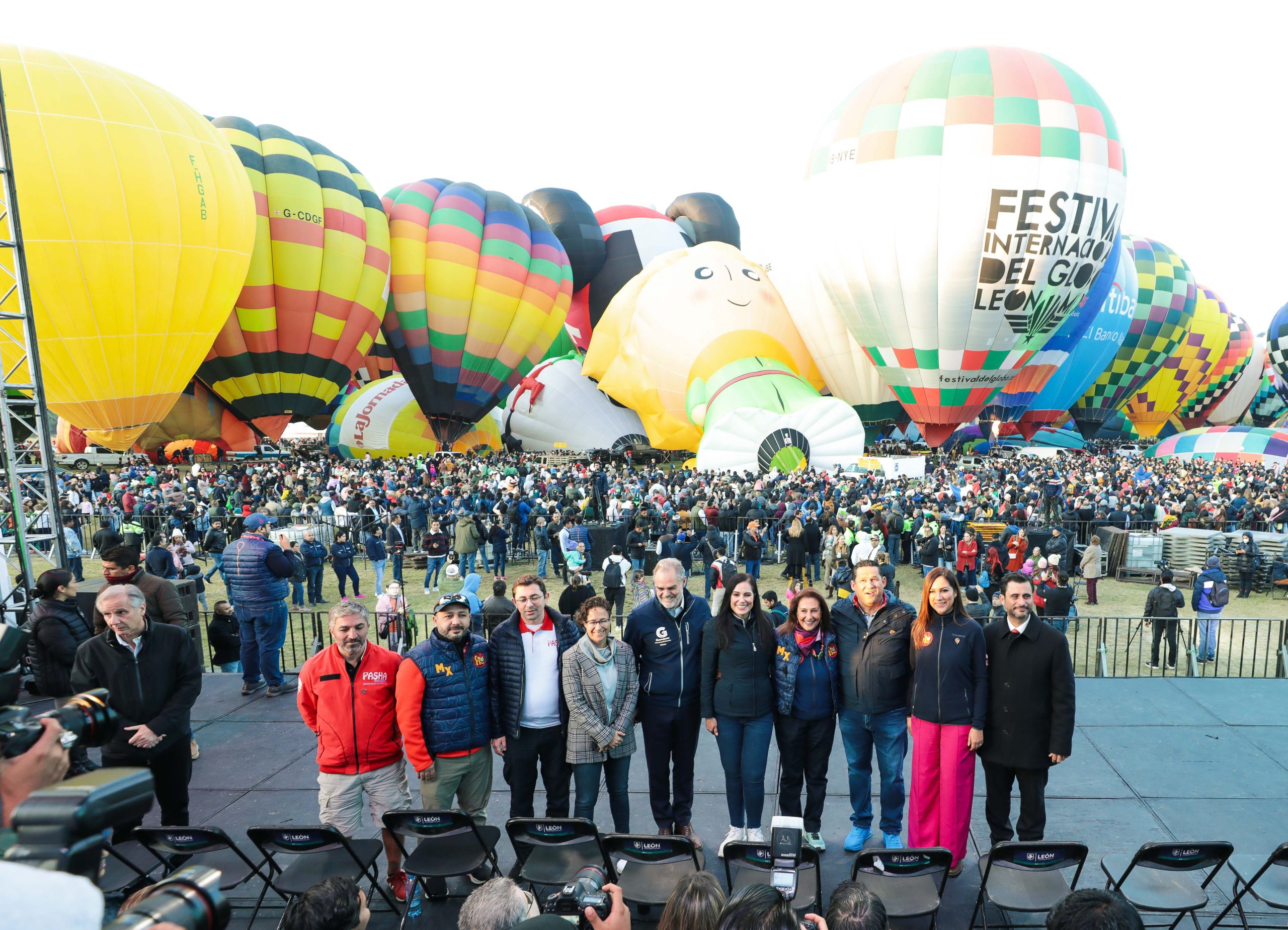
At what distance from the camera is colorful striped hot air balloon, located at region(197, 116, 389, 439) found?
20969 millimetres

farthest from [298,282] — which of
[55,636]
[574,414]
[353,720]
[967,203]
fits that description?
[353,720]

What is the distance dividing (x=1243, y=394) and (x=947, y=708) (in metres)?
54.2

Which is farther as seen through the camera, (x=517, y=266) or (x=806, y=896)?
(x=517, y=266)

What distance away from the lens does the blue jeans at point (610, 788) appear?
165 inches

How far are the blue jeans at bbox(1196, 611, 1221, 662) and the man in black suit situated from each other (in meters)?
5.14

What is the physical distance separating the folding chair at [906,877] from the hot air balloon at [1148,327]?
36.5m

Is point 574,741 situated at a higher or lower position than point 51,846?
lower

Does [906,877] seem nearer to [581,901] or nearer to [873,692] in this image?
[873,692]

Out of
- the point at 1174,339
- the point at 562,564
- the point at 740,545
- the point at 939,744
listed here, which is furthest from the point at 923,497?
the point at 1174,339

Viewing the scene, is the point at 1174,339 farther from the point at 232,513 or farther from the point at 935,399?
the point at 232,513

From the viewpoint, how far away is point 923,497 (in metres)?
15.4

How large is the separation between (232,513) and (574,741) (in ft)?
48.2

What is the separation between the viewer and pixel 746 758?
13.9ft

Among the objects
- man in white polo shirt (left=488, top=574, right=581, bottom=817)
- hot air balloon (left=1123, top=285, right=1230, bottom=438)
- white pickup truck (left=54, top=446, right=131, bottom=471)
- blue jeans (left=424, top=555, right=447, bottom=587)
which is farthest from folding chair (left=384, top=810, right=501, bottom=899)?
hot air balloon (left=1123, top=285, right=1230, bottom=438)
